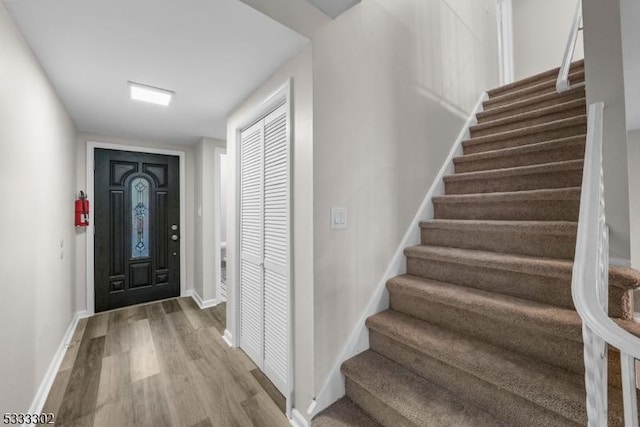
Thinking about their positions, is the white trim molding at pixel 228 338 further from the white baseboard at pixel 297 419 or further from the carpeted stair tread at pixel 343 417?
the carpeted stair tread at pixel 343 417

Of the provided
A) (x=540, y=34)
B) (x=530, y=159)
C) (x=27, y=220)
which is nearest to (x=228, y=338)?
(x=27, y=220)

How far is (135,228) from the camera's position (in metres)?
3.55

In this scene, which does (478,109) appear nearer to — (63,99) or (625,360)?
(625,360)

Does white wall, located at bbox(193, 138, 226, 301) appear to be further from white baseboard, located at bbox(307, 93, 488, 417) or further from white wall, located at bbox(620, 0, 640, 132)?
white wall, located at bbox(620, 0, 640, 132)

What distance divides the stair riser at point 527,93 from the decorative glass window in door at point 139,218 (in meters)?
4.46

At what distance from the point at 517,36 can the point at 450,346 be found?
5.17 meters

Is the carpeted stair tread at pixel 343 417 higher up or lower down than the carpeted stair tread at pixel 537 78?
lower down

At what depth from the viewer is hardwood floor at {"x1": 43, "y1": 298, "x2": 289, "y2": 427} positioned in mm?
1696

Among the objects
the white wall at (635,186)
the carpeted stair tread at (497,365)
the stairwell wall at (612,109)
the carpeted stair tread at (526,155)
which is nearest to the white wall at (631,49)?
the stairwell wall at (612,109)

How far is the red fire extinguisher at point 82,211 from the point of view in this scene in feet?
9.89

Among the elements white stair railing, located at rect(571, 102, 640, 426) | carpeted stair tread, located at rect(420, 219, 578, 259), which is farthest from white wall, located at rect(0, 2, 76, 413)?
carpeted stair tread, located at rect(420, 219, 578, 259)

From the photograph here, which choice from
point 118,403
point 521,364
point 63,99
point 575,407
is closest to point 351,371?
point 521,364

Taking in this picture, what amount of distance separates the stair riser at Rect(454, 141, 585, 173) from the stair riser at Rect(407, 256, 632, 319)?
1.07 m

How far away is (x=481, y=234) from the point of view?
192 cm
